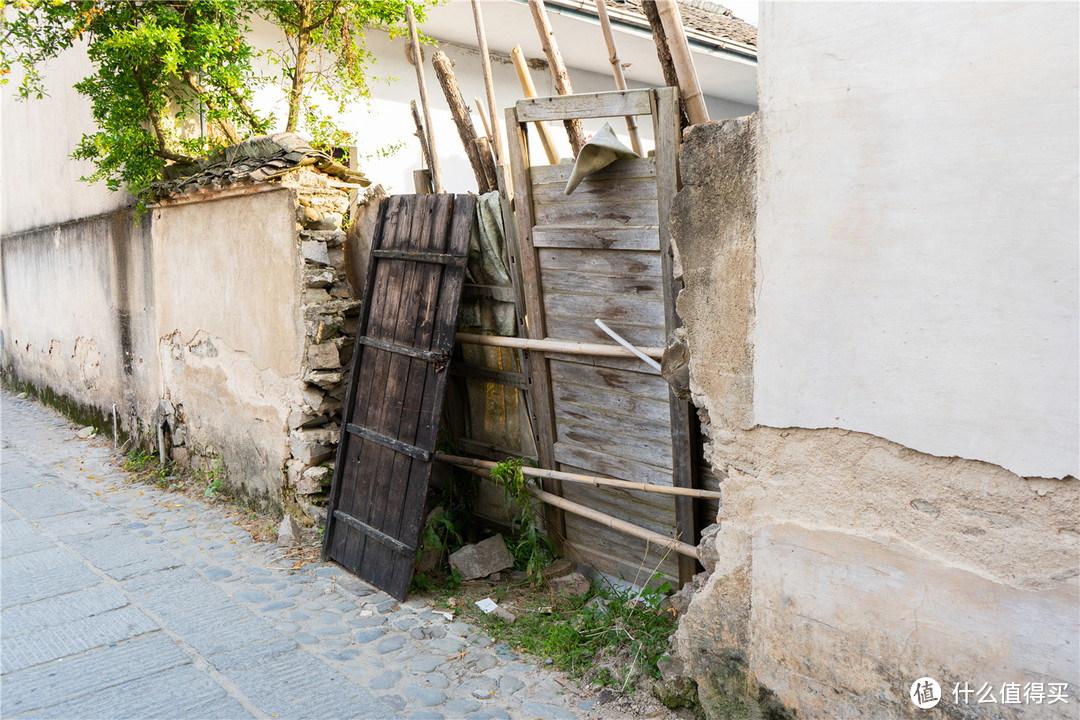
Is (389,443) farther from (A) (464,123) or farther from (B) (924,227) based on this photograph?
(B) (924,227)

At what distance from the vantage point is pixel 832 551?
2.66m

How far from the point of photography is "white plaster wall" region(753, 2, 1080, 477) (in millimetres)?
2113

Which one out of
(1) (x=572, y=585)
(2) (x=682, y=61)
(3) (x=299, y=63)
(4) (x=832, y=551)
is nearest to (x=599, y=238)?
(2) (x=682, y=61)

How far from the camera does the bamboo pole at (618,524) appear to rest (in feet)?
12.1

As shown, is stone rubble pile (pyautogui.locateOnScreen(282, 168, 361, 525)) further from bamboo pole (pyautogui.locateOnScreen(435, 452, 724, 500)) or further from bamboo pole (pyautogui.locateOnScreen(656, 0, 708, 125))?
bamboo pole (pyautogui.locateOnScreen(656, 0, 708, 125))

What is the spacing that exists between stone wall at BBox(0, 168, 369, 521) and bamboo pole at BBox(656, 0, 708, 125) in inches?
107

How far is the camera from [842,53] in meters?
2.48

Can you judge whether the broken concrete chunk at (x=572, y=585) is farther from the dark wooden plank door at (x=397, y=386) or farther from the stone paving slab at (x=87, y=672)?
the stone paving slab at (x=87, y=672)

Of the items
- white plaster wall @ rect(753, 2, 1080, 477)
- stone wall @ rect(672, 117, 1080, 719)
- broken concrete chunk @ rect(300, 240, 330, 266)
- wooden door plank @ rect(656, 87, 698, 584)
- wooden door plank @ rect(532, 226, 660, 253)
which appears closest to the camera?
white plaster wall @ rect(753, 2, 1080, 477)

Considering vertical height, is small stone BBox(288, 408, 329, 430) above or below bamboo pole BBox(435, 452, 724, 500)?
above

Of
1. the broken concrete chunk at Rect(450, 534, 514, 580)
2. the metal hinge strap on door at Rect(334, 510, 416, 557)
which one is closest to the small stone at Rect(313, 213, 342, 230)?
the metal hinge strap on door at Rect(334, 510, 416, 557)

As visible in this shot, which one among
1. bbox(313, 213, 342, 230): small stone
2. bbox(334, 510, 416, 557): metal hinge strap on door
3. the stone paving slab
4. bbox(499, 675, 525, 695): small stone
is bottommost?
the stone paving slab

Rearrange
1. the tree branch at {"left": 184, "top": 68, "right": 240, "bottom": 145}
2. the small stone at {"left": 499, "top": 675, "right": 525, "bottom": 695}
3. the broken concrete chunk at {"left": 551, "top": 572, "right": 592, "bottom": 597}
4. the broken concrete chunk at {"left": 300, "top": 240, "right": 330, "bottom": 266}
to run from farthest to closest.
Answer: the tree branch at {"left": 184, "top": 68, "right": 240, "bottom": 145}, the broken concrete chunk at {"left": 300, "top": 240, "right": 330, "bottom": 266}, the broken concrete chunk at {"left": 551, "top": 572, "right": 592, "bottom": 597}, the small stone at {"left": 499, "top": 675, "right": 525, "bottom": 695}

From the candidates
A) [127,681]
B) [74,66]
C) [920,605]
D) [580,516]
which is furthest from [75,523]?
[920,605]
